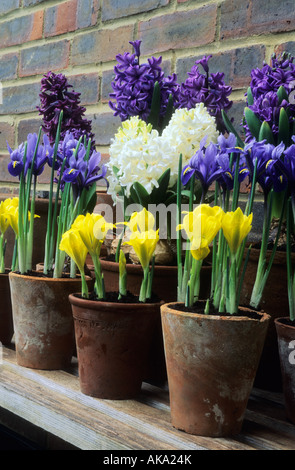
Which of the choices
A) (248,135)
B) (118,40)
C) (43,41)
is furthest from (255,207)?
(43,41)

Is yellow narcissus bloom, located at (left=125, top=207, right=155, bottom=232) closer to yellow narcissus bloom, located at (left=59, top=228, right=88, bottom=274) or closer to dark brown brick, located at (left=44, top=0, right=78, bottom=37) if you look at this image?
yellow narcissus bloom, located at (left=59, top=228, right=88, bottom=274)

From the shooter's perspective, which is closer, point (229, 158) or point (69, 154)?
point (229, 158)

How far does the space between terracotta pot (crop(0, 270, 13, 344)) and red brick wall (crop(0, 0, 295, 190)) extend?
1.84 ft

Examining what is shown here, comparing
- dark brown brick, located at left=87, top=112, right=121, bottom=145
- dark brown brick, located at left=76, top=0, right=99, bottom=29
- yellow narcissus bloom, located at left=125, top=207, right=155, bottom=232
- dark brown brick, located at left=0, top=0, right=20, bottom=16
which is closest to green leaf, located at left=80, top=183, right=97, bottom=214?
yellow narcissus bloom, located at left=125, top=207, right=155, bottom=232

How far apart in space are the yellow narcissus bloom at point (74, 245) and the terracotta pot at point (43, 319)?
0.12 meters

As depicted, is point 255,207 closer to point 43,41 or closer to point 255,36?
point 255,36

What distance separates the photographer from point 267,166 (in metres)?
0.76

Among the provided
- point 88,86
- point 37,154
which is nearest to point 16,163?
point 37,154

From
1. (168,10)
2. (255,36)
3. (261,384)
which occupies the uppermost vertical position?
(168,10)

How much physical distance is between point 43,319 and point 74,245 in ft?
0.61

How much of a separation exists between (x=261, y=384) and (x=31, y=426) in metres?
0.97

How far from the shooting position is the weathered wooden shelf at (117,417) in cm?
70

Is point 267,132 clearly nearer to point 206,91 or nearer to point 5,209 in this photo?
point 206,91

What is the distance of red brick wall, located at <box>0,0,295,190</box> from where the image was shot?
48.3 inches
